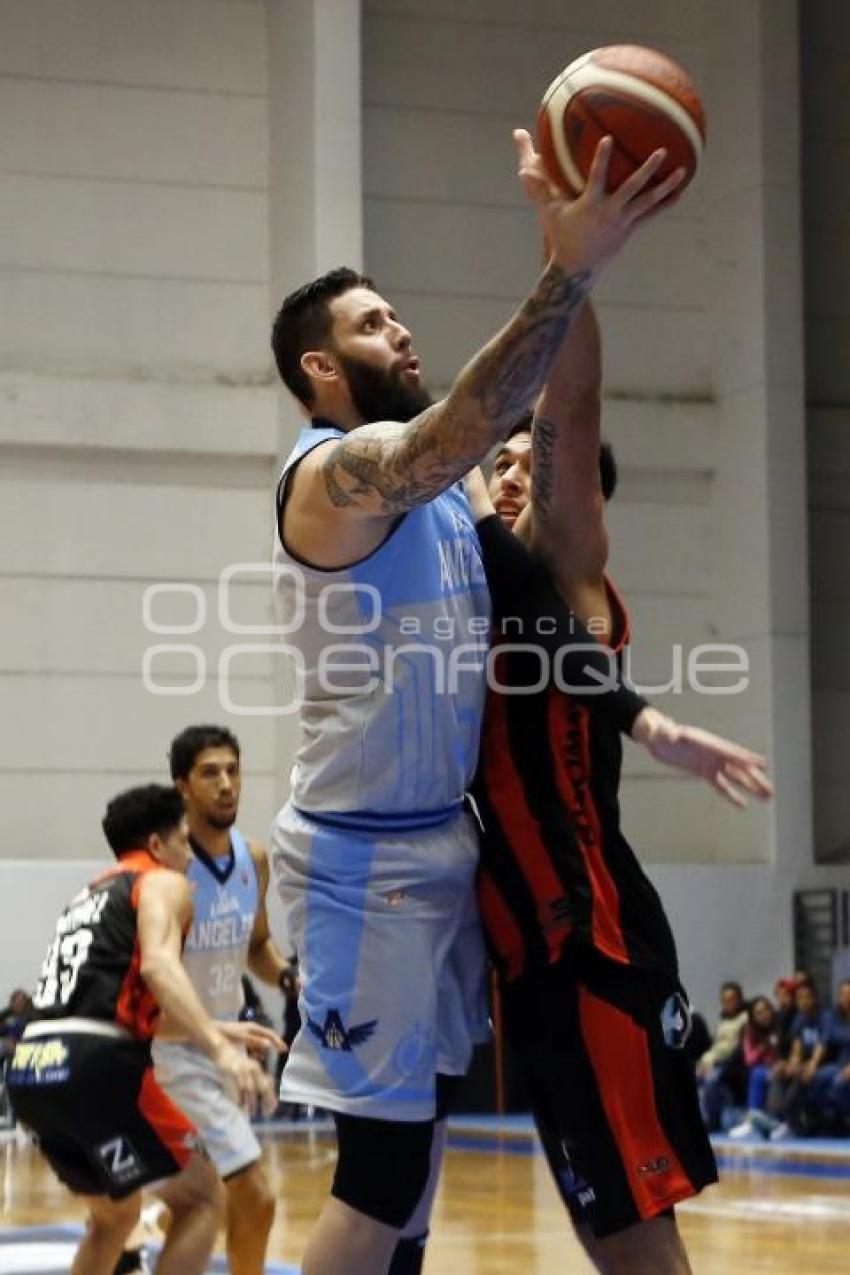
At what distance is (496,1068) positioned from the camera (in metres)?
17.9

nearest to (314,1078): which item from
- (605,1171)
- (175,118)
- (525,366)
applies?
(605,1171)

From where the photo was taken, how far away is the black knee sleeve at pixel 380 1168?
410 centimetres

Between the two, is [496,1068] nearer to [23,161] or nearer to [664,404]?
[664,404]

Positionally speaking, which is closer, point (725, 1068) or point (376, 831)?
point (376, 831)

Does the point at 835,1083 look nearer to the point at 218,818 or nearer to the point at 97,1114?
the point at 218,818

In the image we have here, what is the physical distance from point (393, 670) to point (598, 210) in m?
1.01

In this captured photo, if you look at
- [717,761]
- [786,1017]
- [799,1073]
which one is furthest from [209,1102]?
[786,1017]

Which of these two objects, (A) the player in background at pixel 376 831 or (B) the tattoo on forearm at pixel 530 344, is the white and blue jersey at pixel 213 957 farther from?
(B) the tattoo on forearm at pixel 530 344

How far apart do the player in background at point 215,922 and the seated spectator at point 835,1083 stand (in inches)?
344

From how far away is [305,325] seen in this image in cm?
441

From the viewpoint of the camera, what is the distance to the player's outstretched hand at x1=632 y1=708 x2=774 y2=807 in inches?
143

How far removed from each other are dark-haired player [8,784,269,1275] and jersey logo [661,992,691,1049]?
2095 mm

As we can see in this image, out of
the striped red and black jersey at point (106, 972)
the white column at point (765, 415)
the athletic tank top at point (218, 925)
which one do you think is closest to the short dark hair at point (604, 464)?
the striped red and black jersey at point (106, 972)

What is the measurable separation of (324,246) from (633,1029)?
557 inches
